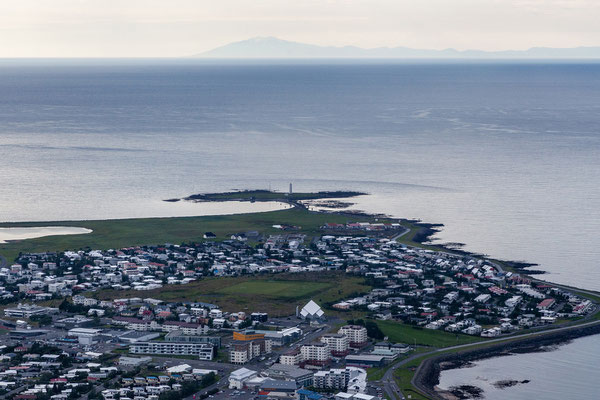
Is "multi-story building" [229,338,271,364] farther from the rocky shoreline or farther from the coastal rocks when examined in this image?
the coastal rocks

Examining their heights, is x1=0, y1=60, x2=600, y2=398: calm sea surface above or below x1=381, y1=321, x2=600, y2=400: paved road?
above

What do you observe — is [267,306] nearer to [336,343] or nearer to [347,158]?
[336,343]

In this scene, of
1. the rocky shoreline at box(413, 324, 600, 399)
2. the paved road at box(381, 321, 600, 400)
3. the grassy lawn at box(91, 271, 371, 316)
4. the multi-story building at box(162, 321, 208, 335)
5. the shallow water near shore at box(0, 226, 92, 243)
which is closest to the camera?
the paved road at box(381, 321, 600, 400)

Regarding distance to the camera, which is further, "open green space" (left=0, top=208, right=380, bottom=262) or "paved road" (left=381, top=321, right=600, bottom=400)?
"open green space" (left=0, top=208, right=380, bottom=262)

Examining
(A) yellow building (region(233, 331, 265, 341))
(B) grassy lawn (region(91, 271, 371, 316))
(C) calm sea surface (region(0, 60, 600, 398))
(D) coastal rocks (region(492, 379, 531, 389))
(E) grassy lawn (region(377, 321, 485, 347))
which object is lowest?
(D) coastal rocks (region(492, 379, 531, 389))

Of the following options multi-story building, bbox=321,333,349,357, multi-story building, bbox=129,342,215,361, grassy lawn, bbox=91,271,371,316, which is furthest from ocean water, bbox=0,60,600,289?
multi-story building, bbox=129,342,215,361

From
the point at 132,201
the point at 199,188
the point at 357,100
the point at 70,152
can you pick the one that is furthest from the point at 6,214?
the point at 357,100

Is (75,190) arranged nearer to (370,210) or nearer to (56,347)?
(370,210)

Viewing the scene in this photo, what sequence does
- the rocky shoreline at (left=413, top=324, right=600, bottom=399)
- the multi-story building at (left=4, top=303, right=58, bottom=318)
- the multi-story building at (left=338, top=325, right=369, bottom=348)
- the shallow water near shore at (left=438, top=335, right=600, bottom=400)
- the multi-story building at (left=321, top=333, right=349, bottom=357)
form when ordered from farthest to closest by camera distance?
the multi-story building at (left=4, top=303, right=58, bottom=318), the multi-story building at (left=338, top=325, right=369, bottom=348), the multi-story building at (left=321, top=333, right=349, bottom=357), the rocky shoreline at (left=413, top=324, right=600, bottom=399), the shallow water near shore at (left=438, top=335, right=600, bottom=400)
